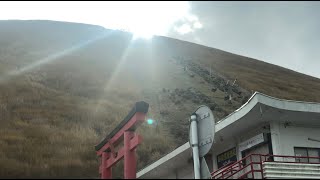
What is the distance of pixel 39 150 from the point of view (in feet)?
106

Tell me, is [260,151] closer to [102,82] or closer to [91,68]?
[102,82]

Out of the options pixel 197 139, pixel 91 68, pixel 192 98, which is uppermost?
pixel 91 68

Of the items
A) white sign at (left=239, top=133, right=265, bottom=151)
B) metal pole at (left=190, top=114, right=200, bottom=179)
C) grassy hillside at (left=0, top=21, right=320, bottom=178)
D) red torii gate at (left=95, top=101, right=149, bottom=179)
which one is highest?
grassy hillside at (left=0, top=21, right=320, bottom=178)

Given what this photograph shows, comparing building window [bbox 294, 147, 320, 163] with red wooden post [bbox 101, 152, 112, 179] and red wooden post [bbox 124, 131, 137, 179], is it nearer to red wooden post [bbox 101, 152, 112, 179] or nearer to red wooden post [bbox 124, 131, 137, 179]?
red wooden post [bbox 101, 152, 112, 179]

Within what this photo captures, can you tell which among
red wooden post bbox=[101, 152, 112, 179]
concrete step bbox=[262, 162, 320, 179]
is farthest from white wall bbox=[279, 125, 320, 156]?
red wooden post bbox=[101, 152, 112, 179]

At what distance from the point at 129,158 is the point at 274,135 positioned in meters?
7.57

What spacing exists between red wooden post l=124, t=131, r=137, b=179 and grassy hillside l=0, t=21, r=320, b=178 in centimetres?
574

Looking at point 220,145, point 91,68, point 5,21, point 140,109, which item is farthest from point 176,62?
point 140,109

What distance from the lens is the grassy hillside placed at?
33.2 metres

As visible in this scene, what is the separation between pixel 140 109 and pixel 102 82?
147ft

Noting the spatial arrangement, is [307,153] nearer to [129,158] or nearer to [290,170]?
[290,170]

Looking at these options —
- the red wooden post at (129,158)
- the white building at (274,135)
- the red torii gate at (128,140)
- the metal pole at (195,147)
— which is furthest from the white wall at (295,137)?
the metal pole at (195,147)

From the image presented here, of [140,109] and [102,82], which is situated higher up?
[102,82]

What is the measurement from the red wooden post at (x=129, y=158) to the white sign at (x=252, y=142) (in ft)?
23.6
